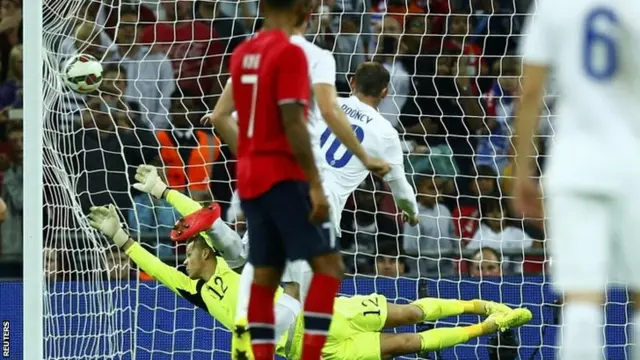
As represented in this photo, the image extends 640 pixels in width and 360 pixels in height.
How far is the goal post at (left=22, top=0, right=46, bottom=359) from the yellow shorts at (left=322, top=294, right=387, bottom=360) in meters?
1.85

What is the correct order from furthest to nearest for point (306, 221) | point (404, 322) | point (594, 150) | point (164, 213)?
point (164, 213) < point (404, 322) < point (306, 221) < point (594, 150)

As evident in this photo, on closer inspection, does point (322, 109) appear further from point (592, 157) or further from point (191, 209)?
point (191, 209)

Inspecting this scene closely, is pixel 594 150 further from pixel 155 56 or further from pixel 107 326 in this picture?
pixel 155 56

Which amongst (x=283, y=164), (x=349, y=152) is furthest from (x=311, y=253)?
(x=349, y=152)

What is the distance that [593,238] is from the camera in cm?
443

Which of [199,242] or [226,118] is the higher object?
[226,118]

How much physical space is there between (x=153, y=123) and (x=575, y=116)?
7.13 meters

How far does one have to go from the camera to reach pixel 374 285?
10398mm

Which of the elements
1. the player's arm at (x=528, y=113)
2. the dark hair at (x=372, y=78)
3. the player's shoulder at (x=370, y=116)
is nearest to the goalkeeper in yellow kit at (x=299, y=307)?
the player's shoulder at (x=370, y=116)

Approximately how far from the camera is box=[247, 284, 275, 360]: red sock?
6031 mm

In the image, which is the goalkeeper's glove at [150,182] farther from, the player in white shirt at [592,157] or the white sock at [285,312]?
the player in white shirt at [592,157]

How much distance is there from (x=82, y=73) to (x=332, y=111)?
288 centimetres

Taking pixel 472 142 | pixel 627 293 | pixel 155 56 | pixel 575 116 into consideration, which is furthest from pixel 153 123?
pixel 575 116

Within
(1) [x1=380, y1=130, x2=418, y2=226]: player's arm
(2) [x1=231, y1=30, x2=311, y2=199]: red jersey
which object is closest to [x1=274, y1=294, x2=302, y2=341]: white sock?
(1) [x1=380, y1=130, x2=418, y2=226]: player's arm
